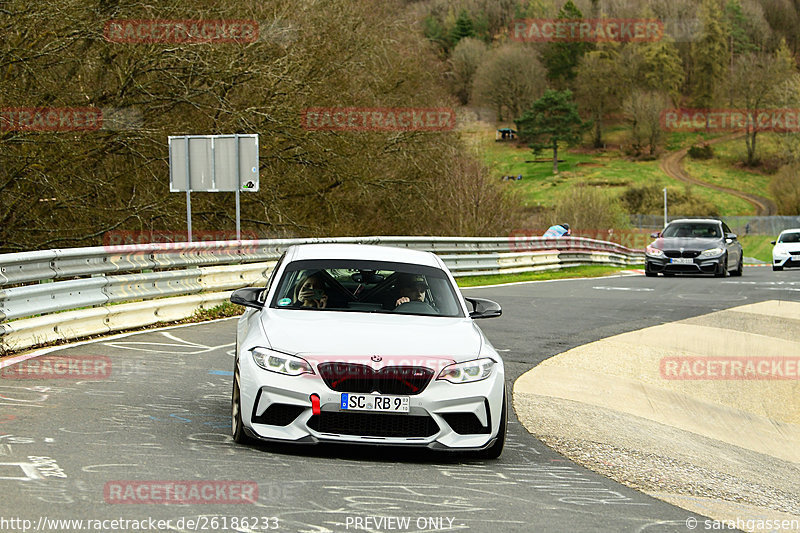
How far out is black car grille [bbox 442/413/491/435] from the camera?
259 inches

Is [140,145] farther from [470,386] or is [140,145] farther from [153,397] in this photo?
[470,386]

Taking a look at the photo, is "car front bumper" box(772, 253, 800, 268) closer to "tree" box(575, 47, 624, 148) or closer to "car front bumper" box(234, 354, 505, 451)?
"car front bumper" box(234, 354, 505, 451)

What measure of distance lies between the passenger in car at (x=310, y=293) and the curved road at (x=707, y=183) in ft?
353

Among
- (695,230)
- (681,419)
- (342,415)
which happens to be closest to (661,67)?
(695,230)

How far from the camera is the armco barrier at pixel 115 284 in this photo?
A: 1089 cm

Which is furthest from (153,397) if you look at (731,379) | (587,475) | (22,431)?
(731,379)

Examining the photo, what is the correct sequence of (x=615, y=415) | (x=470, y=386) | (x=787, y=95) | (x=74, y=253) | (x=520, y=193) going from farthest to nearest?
(x=787, y=95), (x=520, y=193), (x=74, y=253), (x=615, y=415), (x=470, y=386)

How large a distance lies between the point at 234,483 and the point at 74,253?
276 inches

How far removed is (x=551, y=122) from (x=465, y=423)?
460 feet

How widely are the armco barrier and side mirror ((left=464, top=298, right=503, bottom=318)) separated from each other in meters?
5.02

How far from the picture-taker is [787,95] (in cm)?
11606

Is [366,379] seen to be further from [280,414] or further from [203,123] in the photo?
[203,123]

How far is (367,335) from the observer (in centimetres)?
677

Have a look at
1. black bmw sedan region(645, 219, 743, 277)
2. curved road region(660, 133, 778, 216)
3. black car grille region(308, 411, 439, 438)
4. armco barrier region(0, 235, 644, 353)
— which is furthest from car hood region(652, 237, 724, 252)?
curved road region(660, 133, 778, 216)
